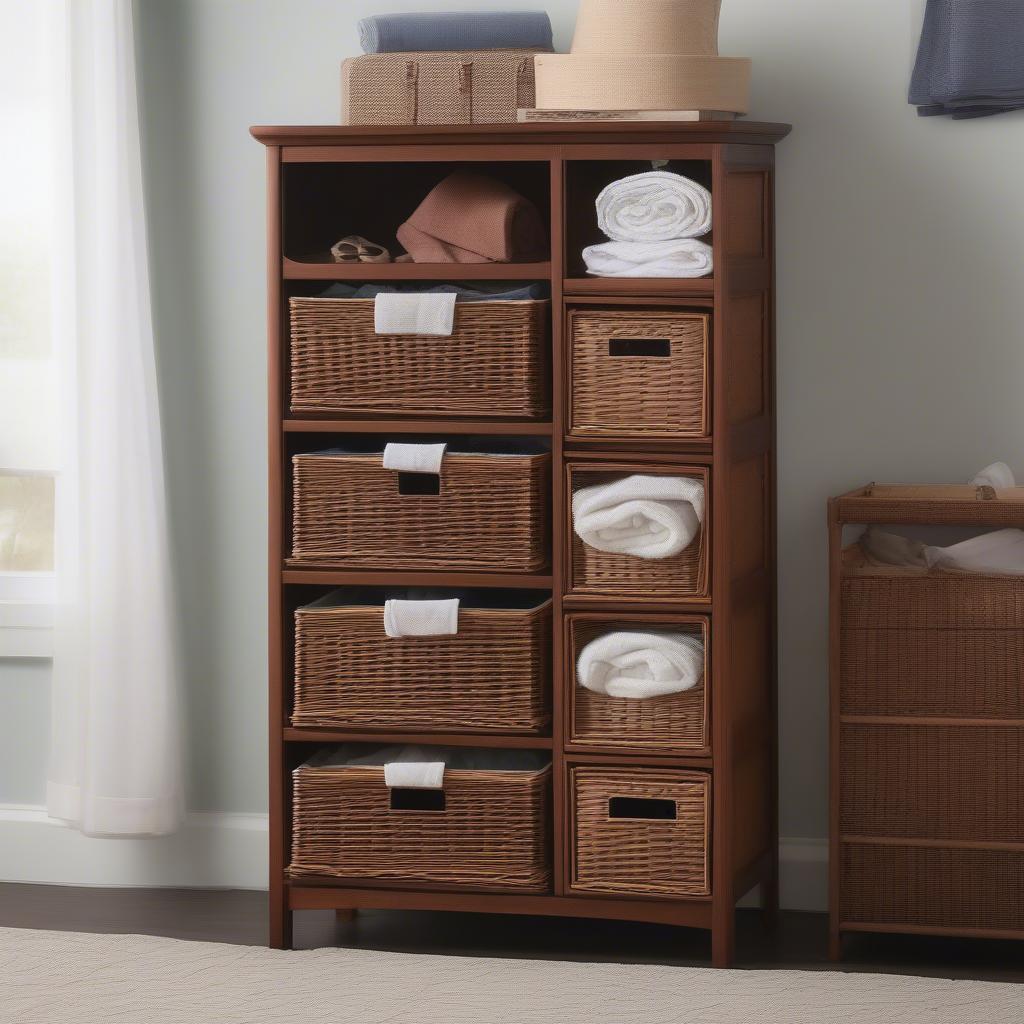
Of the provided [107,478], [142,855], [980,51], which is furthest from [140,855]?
[980,51]

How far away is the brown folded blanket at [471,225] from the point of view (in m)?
2.52

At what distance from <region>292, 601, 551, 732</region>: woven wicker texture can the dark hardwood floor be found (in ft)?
1.50

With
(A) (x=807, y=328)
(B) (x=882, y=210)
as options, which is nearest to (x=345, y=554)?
(A) (x=807, y=328)

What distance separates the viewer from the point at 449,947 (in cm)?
269

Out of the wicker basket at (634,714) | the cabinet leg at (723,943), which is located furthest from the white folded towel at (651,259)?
the cabinet leg at (723,943)

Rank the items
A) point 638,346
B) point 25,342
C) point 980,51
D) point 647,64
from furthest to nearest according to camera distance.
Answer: point 25,342
point 980,51
point 638,346
point 647,64

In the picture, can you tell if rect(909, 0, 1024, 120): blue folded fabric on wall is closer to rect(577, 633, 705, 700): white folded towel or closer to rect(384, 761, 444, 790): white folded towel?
rect(577, 633, 705, 700): white folded towel

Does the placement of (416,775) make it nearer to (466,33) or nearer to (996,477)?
(996,477)

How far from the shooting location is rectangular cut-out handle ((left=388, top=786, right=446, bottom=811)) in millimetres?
2557

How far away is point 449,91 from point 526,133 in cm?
24

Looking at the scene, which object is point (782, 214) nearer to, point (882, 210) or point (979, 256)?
point (882, 210)

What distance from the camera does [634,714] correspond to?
2488 millimetres

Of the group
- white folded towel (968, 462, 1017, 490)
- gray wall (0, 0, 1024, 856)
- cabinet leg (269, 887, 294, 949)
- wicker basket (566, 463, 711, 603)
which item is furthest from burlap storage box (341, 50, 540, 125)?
cabinet leg (269, 887, 294, 949)

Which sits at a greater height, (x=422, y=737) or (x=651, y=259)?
(x=651, y=259)
